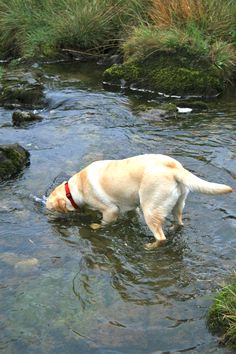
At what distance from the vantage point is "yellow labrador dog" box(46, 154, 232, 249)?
4973 mm

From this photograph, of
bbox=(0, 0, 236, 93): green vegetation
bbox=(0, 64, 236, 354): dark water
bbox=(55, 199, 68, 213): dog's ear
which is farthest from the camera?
bbox=(0, 0, 236, 93): green vegetation

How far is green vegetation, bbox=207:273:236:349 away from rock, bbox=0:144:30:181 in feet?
12.9

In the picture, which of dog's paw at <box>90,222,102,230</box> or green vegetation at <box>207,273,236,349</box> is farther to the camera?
dog's paw at <box>90,222,102,230</box>

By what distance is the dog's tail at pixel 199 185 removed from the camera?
4.63 metres

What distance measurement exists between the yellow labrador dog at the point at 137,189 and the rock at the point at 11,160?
126cm

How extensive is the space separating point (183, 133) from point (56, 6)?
770 centimetres

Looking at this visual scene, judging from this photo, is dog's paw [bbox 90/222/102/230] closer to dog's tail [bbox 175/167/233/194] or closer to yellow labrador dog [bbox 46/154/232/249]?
yellow labrador dog [bbox 46/154/232/249]

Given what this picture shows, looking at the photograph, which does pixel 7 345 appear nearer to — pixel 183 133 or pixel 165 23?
pixel 183 133

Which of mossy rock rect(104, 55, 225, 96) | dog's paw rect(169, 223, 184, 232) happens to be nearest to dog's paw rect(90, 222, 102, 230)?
dog's paw rect(169, 223, 184, 232)

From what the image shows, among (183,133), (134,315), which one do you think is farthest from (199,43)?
(134,315)

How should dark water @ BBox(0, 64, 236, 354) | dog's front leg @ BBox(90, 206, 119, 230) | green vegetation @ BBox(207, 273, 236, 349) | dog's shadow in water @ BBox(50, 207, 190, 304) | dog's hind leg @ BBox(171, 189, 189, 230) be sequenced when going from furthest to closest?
dog's front leg @ BBox(90, 206, 119, 230)
dog's hind leg @ BBox(171, 189, 189, 230)
dog's shadow in water @ BBox(50, 207, 190, 304)
dark water @ BBox(0, 64, 236, 354)
green vegetation @ BBox(207, 273, 236, 349)

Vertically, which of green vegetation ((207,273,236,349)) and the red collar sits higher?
green vegetation ((207,273,236,349))

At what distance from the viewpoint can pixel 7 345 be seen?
12.6 feet

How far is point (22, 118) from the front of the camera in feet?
30.1
